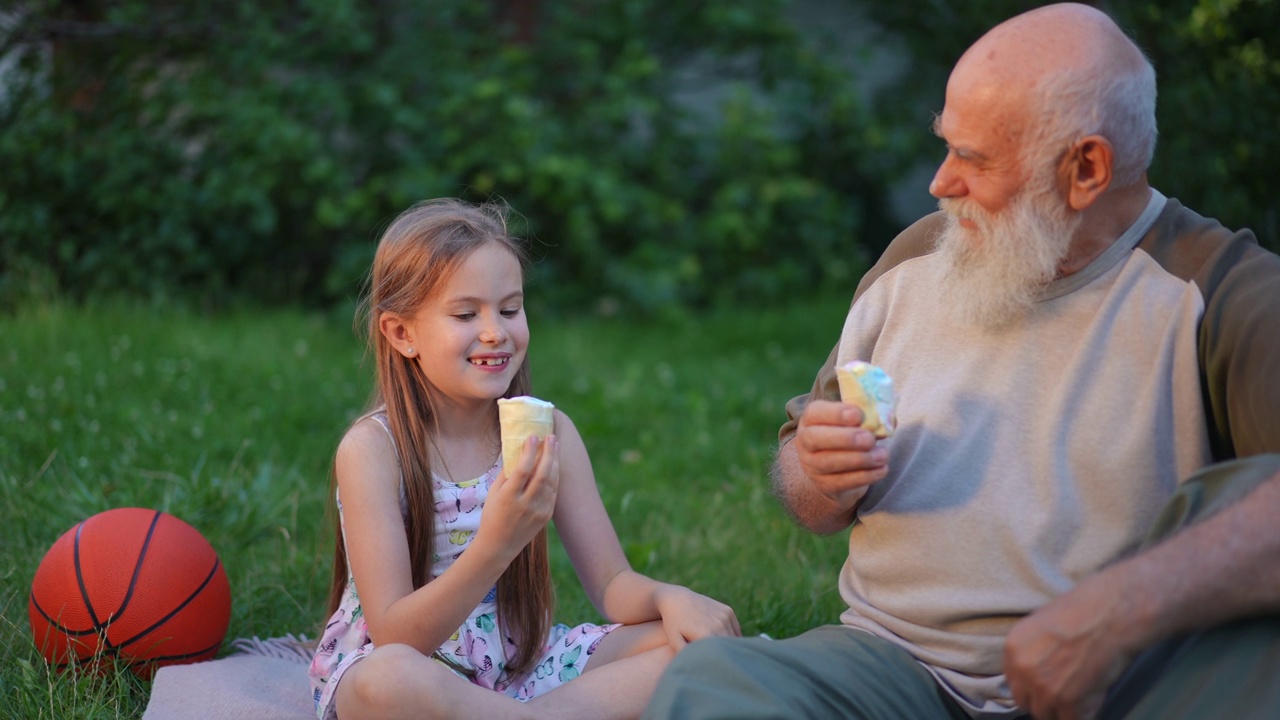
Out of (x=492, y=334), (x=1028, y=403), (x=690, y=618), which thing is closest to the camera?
(x=1028, y=403)

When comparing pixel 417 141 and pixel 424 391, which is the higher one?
pixel 424 391

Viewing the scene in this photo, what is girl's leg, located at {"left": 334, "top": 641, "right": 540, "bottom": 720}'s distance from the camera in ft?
8.05

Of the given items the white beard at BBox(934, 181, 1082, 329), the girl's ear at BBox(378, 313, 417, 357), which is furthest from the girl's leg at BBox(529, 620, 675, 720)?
the white beard at BBox(934, 181, 1082, 329)

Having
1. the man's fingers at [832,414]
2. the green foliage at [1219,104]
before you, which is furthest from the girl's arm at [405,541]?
the green foliage at [1219,104]

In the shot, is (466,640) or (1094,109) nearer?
(1094,109)

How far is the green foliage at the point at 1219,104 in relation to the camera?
4695mm

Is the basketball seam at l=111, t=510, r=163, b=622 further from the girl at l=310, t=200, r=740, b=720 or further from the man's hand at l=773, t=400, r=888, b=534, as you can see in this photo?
the man's hand at l=773, t=400, r=888, b=534

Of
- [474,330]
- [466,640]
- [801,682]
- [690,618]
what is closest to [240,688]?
[466,640]

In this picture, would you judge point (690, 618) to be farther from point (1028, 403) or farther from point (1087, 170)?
point (1087, 170)

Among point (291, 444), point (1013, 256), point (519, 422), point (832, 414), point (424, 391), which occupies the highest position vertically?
point (1013, 256)

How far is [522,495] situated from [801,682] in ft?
2.12

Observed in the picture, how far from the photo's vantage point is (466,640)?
2889 mm

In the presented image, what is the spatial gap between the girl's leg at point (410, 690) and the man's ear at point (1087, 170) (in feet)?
5.07

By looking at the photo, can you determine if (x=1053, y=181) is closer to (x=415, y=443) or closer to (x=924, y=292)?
(x=924, y=292)
